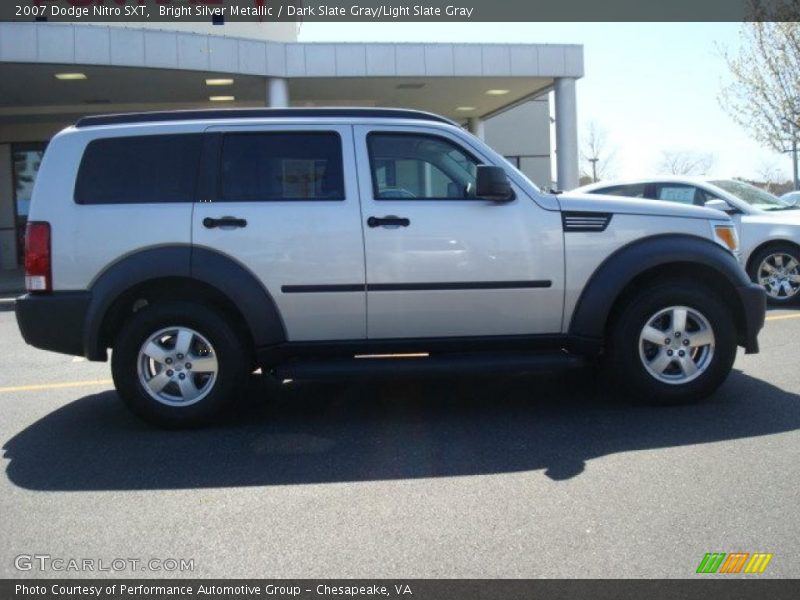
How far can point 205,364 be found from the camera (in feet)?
18.2

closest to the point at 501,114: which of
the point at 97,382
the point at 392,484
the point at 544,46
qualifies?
the point at 544,46

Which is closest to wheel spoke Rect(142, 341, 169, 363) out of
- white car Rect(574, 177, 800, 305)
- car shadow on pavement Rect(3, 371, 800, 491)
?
car shadow on pavement Rect(3, 371, 800, 491)

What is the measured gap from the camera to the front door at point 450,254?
551cm

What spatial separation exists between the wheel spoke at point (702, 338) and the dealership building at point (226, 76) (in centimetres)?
1308

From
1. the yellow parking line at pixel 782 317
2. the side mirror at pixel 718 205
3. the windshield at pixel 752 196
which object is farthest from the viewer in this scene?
the windshield at pixel 752 196

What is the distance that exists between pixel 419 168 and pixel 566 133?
1429cm

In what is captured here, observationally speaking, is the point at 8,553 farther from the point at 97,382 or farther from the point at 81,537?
the point at 97,382

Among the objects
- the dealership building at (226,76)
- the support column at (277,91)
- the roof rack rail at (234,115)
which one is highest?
the dealership building at (226,76)

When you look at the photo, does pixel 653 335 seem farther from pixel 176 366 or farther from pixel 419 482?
pixel 176 366

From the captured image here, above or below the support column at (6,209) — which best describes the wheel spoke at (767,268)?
below

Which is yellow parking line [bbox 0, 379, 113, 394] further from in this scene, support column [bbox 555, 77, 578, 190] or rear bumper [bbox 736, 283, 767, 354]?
support column [bbox 555, 77, 578, 190]

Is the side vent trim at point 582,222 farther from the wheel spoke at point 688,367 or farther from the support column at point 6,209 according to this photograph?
the support column at point 6,209

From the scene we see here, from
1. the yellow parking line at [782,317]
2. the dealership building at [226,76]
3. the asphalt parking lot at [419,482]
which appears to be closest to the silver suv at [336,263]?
the asphalt parking lot at [419,482]

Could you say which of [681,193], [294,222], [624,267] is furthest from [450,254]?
[681,193]
